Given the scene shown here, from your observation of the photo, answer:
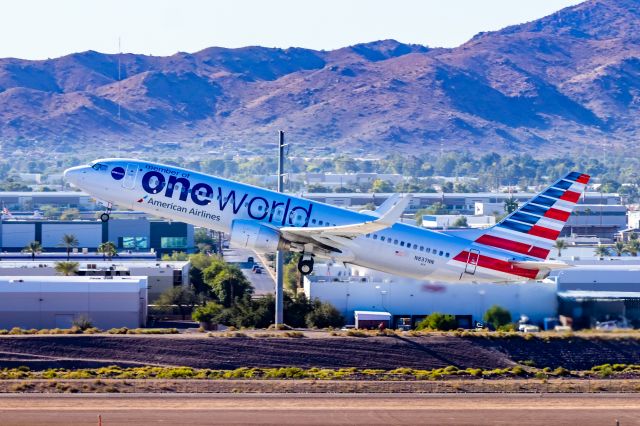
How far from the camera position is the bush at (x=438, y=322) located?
83.1 m

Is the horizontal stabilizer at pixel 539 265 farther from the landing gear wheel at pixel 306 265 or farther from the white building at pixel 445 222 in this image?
the white building at pixel 445 222

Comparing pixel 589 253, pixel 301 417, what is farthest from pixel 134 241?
pixel 301 417

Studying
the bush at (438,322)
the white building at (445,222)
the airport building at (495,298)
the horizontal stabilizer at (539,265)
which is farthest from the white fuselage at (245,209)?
the white building at (445,222)

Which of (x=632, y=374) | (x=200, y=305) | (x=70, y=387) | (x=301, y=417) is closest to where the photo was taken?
(x=301, y=417)

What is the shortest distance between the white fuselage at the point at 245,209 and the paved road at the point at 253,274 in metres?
51.8

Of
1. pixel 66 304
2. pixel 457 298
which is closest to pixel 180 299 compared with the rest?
pixel 66 304

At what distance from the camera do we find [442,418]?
195 feet

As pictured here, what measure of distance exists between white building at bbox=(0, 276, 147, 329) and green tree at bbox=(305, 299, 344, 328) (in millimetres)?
10686

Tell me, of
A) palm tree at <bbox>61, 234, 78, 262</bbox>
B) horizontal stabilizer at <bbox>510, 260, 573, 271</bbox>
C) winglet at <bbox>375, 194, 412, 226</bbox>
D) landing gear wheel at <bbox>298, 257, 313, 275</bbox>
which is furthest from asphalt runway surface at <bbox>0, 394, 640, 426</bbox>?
palm tree at <bbox>61, 234, 78, 262</bbox>

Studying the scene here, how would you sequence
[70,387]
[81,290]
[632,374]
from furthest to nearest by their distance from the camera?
[81,290] → [632,374] → [70,387]

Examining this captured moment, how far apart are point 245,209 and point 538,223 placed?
1495 cm

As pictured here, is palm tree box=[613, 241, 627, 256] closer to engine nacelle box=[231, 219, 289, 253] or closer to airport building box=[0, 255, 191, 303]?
airport building box=[0, 255, 191, 303]

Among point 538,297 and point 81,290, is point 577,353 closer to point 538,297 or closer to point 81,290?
point 538,297

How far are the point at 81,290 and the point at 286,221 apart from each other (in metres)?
24.3
